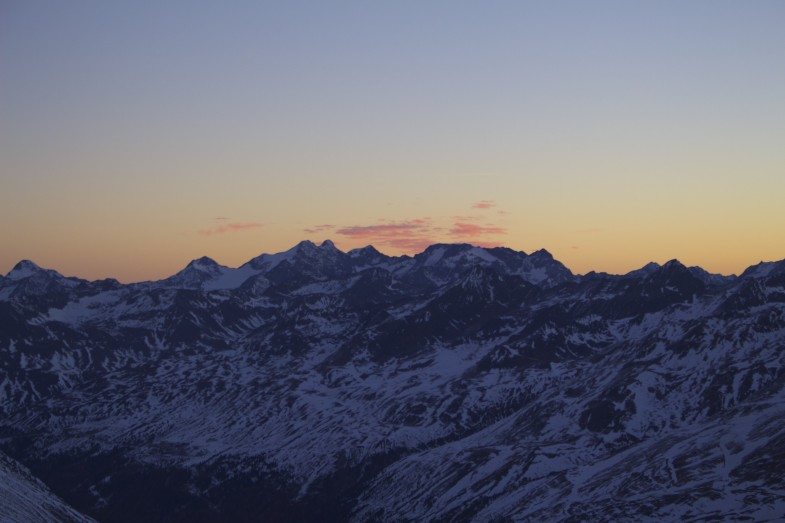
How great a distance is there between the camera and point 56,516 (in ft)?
654

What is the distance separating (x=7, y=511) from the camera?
17850 cm

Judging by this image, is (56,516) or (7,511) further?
(56,516)

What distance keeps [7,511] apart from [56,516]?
71.8 ft
